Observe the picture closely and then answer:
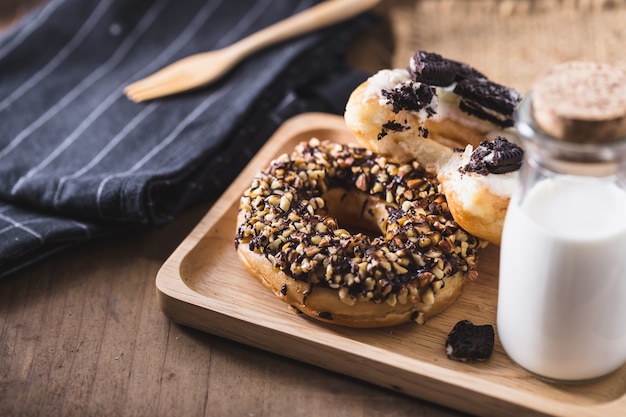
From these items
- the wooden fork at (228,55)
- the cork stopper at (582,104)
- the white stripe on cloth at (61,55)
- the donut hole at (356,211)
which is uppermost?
the cork stopper at (582,104)

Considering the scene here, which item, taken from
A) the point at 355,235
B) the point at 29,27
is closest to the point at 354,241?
the point at 355,235

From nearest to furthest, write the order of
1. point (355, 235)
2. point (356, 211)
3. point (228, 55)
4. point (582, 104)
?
point (582, 104)
point (355, 235)
point (356, 211)
point (228, 55)

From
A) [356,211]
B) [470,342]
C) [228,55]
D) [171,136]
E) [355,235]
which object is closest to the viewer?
[470,342]

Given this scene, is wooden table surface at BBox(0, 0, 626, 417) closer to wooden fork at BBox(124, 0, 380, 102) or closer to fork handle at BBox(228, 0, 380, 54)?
wooden fork at BBox(124, 0, 380, 102)

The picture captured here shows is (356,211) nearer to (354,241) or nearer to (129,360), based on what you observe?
(354,241)

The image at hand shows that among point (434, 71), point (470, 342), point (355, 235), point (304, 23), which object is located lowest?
point (470, 342)

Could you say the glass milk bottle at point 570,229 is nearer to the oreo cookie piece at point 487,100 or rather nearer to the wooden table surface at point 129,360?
the wooden table surface at point 129,360

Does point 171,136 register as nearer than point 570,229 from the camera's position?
No

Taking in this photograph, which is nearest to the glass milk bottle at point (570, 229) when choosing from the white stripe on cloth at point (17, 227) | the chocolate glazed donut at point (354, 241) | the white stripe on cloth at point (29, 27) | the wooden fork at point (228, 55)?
the chocolate glazed donut at point (354, 241)
